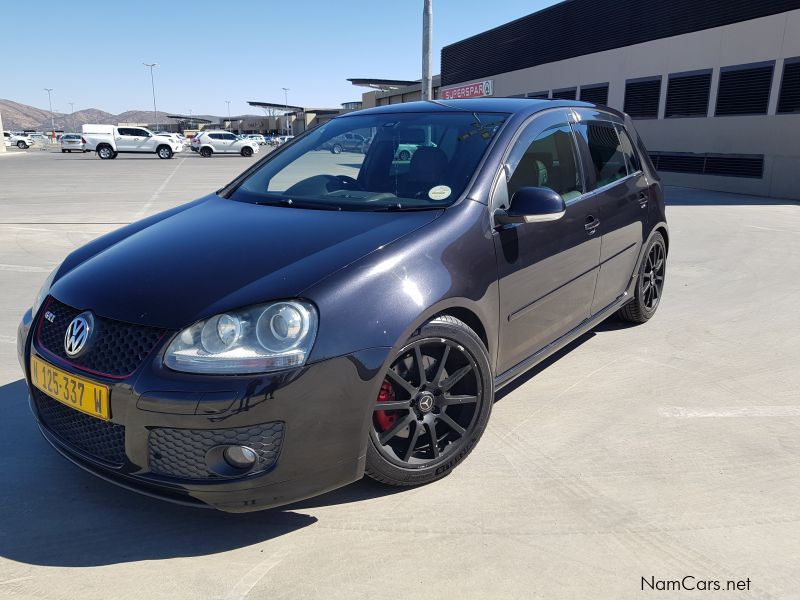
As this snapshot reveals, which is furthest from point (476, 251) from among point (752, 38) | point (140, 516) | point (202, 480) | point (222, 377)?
point (752, 38)

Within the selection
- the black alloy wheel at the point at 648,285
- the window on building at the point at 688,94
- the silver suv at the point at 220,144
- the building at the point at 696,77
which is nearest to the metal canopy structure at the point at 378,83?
the silver suv at the point at 220,144

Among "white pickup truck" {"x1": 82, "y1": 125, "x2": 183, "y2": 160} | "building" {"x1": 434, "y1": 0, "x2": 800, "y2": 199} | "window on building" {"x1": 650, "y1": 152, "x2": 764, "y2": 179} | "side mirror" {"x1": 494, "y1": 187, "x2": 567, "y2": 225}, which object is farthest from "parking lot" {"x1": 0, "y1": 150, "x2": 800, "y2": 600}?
"white pickup truck" {"x1": 82, "y1": 125, "x2": 183, "y2": 160}

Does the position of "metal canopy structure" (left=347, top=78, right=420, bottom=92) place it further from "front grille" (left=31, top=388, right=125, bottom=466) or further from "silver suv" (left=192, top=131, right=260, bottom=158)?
"front grille" (left=31, top=388, right=125, bottom=466)

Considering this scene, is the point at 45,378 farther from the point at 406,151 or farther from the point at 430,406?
the point at 406,151

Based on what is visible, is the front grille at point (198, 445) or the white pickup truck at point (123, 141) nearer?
the front grille at point (198, 445)

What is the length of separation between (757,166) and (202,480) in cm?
1752

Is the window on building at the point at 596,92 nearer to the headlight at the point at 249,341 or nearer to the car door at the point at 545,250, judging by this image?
the car door at the point at 545,250

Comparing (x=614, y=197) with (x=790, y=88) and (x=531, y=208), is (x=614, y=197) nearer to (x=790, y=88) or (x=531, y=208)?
(x=531, y=208)

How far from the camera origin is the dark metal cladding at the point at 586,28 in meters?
17.2

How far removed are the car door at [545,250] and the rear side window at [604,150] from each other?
0.20 m

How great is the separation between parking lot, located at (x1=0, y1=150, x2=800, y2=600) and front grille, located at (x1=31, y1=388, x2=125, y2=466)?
0.33 metres

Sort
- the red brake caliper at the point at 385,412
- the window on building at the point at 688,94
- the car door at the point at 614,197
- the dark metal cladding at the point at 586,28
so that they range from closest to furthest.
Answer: the red brake caliper at the point at 385,412, the car door at the point at 614,197, the dark metal cladding at the point at 586,28, the window on building at the point at 688,94

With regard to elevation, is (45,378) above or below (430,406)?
above

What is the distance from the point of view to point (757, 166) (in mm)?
15977
